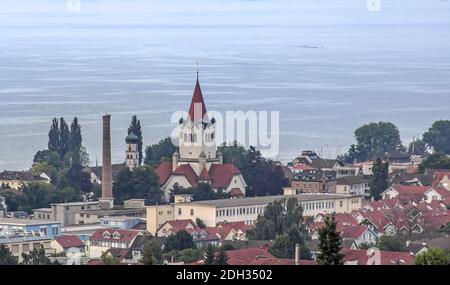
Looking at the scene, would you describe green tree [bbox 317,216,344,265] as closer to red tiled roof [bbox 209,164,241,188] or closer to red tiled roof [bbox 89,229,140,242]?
red tiled roof [bbox 89,229,140,242]

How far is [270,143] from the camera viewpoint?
2719 centimetres

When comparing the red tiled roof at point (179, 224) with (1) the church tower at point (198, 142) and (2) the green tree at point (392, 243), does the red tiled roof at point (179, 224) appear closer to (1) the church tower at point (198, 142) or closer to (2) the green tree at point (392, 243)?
(2) the green tree at point (392, 243)

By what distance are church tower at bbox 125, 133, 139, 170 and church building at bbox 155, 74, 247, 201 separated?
0.52m

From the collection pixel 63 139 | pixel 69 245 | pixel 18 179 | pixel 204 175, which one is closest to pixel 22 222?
pixel 69 245

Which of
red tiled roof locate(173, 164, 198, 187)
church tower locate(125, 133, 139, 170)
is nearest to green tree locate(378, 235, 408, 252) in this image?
red tiled roof locate(173, 164, 198, 187)

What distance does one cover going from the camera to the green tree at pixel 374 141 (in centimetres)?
2527

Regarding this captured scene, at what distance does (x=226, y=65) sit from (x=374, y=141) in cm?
1592

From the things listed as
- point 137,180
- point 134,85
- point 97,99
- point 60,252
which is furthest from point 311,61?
point 60,252

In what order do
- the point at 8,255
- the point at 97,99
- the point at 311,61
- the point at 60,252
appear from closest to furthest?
the point at 8,255 < the point at 60,252 < the point at 97,99 < the point at 311,61

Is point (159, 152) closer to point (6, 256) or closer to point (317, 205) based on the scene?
point (317, 205)

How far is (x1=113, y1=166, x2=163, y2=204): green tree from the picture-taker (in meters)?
19.5

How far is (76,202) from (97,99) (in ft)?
52.5

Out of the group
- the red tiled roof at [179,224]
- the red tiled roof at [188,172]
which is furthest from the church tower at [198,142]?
the red tiled roof at [179,224]
